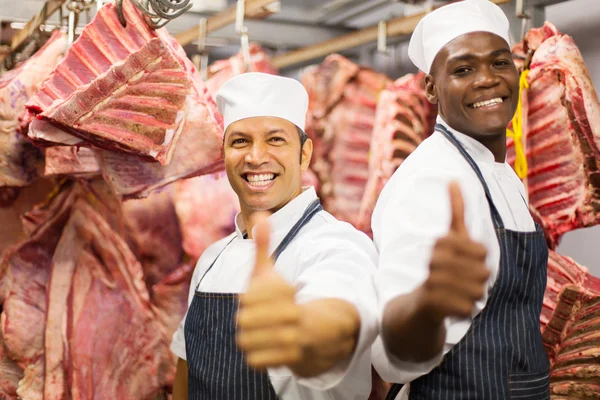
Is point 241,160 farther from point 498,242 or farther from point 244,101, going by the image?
point 498,242

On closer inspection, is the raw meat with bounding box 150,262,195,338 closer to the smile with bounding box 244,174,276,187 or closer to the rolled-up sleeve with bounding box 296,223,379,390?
the smile with bounding box 244,174,276,187

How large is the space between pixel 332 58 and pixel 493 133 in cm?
130

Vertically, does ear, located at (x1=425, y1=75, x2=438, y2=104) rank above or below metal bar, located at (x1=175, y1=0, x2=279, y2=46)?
below

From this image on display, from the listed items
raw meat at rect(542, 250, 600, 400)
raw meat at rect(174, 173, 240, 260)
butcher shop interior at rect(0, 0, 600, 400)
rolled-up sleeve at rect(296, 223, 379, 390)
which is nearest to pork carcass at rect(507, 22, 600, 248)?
butcher shop interior at rect(0, 0, 600, 400)

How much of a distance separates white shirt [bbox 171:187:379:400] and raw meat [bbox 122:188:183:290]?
1.86 ft

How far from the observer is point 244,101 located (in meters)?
1.82

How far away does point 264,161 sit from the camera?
67.4 inches

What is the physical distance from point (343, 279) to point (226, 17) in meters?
1.61

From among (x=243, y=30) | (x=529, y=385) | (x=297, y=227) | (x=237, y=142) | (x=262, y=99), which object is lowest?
(x=529, y=385)

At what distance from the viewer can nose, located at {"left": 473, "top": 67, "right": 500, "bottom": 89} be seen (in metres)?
1.47

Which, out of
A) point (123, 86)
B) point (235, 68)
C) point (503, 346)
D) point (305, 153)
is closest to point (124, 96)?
point (123, 86)

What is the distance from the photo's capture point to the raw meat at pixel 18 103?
2375mm

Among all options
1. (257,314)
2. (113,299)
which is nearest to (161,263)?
(113,299)

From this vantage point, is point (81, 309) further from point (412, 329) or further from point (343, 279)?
point (412, 329)
